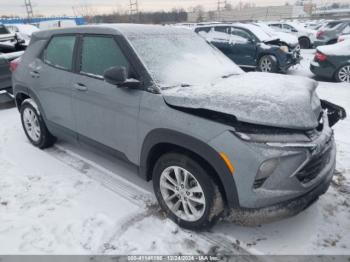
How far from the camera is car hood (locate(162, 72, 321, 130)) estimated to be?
7.85ft

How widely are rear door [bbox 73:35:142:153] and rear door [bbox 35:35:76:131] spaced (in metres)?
0.20

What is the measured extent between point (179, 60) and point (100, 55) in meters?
0.87

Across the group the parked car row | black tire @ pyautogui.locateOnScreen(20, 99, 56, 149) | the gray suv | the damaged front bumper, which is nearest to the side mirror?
the gray suv

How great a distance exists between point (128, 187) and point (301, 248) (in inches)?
75.8

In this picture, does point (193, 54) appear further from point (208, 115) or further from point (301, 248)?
point (301, 248)

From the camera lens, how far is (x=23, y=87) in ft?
15.2

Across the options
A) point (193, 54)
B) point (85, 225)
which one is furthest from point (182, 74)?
point (85, 225)

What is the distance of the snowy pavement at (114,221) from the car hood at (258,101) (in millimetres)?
1092

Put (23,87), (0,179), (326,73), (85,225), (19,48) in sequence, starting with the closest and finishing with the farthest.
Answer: (85,225) < (0,179) < (23,87) < (19,48) < (326,73)

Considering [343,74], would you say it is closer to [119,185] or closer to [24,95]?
[119,185]

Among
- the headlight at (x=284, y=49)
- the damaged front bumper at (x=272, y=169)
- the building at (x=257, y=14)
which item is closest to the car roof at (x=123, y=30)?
the damaged front bumper at (x=272, y=169)

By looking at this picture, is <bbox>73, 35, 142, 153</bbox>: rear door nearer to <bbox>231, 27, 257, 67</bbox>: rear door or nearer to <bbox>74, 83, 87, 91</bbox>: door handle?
<bbox>74, 83, 87, 91</bbox>: door handle

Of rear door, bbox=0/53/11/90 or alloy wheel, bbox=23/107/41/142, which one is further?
rear door, bbox=0/53/11/90

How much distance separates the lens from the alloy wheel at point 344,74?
337 inches
